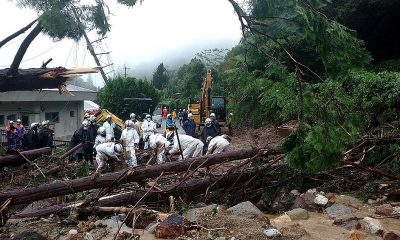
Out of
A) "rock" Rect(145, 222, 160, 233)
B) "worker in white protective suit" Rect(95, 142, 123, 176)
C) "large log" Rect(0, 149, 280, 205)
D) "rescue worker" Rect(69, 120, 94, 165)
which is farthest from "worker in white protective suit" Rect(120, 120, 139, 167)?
"rock" Rect(145, 222, 160, 233)

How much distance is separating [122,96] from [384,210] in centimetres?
2084

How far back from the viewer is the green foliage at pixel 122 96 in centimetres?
2380

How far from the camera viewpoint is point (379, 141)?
253 inches

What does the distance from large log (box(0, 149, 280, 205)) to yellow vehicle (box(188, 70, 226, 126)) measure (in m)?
12.8

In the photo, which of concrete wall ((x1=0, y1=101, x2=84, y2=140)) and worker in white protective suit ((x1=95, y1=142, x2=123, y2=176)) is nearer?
worker in white protective suit ((x1=95, y1=142, x2=123, y2=176))

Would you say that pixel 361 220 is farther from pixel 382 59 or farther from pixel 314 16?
pixel 382 59

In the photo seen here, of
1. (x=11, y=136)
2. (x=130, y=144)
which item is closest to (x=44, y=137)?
(x=11, y=136)

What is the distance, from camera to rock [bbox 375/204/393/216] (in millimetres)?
4836

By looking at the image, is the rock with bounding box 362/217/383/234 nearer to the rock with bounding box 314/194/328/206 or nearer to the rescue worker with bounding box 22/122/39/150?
the rock with bounding box 314/194/328/206

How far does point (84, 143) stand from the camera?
421 inches

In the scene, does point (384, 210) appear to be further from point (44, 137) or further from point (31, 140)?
point (31, 140)

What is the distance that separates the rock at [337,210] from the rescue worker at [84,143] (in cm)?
742

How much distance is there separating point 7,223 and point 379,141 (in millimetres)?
5970

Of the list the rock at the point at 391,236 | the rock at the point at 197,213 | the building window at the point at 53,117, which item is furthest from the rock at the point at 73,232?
the building window at the point at 53,117
